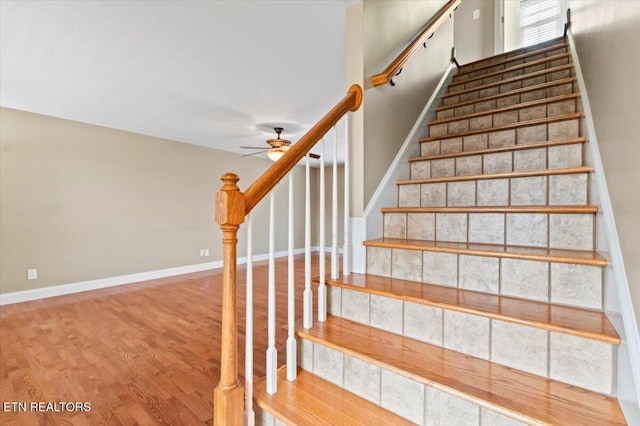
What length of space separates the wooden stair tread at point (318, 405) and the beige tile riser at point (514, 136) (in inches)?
73.3

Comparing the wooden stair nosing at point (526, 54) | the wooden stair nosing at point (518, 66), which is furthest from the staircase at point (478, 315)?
the wooden stair nosing at point (526, 54)

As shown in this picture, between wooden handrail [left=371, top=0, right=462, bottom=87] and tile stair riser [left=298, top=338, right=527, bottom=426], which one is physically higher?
wooden handrail [left=371, top=0, right=462, bottom=87]

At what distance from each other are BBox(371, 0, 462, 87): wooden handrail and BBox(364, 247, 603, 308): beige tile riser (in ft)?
3.41

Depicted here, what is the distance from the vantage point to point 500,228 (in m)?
1.50

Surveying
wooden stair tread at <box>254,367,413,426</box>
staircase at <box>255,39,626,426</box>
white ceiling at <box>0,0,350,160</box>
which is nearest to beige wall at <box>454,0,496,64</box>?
white ceiling at <box>0,0,350,160</box>

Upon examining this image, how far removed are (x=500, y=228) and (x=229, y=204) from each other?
4.34 feet

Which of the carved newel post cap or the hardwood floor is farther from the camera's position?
the hardwood floor

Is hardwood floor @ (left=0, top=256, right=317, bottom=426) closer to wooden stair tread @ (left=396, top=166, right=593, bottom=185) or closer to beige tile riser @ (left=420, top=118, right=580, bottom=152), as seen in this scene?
wooden stair tread @ (left=396, top=166, right=593, bottom=185)

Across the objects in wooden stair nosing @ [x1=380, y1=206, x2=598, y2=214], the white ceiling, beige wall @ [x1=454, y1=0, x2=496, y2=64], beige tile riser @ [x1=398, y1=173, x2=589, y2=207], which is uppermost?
beige wall @ [x1=454, y1=0, x2=496, y2=64]

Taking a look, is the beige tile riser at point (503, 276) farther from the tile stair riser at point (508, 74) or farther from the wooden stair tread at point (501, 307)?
the tile stair riser at point (508, 74)

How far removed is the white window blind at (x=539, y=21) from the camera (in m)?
4.46

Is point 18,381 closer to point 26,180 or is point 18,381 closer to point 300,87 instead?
point 26,180

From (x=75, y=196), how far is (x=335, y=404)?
435 cm

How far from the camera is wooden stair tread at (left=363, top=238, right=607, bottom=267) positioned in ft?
3.67
